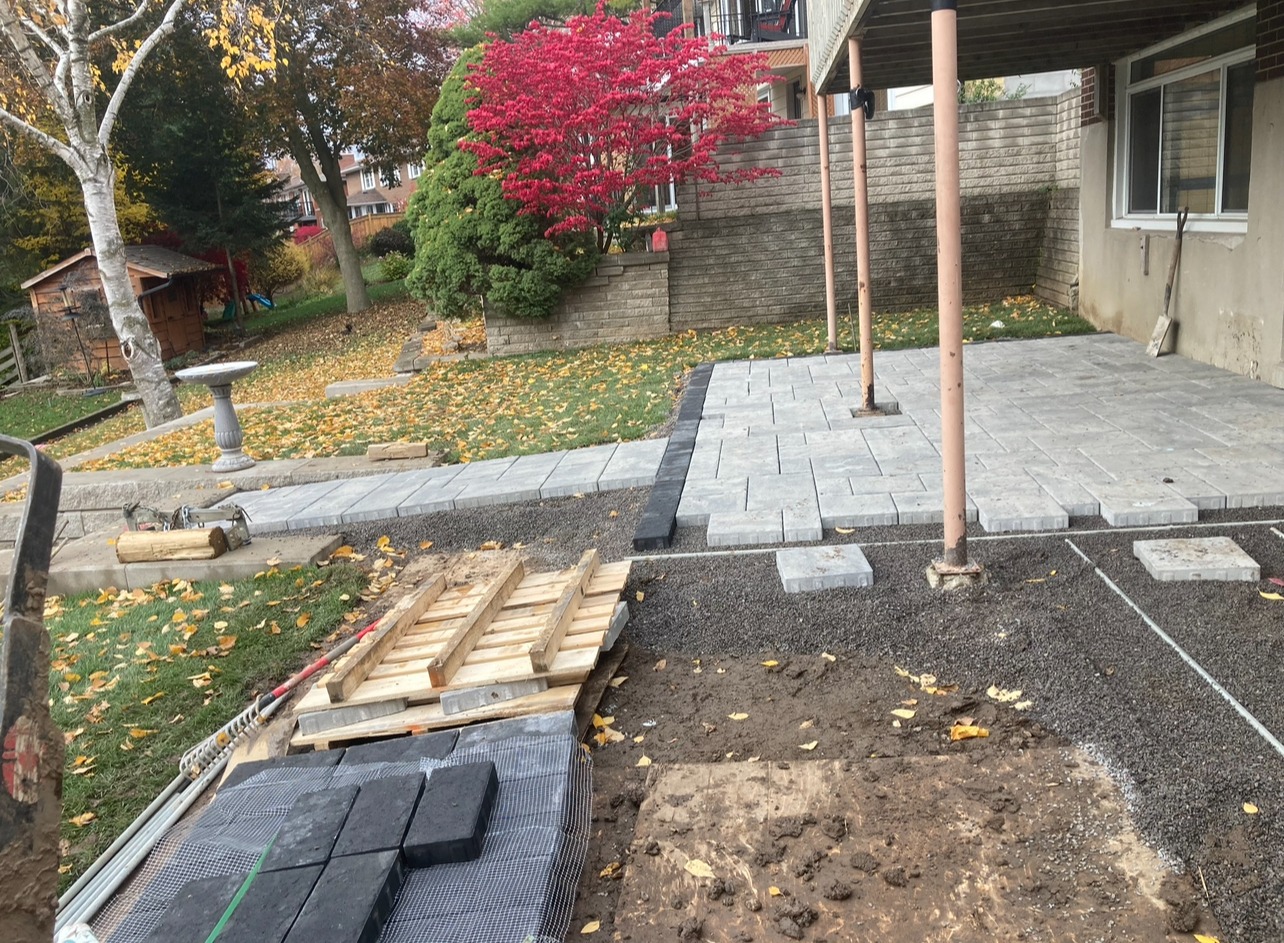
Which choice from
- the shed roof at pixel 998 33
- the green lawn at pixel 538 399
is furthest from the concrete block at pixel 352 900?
the green lawn at pixel 538 399

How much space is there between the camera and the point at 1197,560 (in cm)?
389

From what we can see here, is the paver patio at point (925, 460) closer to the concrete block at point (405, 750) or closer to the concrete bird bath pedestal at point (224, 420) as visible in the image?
the concrete bird bath pedestal at point (224, 420)

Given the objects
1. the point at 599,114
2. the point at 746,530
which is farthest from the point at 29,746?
the point at 599,114

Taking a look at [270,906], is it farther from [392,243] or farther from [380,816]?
[392,243]

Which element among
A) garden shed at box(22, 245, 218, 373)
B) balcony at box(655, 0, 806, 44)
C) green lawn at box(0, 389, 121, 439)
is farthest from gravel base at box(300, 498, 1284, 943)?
garden shed at box(22, 245, 218, 373)

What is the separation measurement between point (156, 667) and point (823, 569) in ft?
9.73

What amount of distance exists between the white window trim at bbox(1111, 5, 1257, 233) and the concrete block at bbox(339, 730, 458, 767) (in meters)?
6.61

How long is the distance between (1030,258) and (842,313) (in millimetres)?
2565

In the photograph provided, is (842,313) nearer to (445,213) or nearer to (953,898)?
(445,213)

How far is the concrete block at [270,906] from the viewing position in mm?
2229

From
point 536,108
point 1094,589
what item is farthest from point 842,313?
point 1094,589

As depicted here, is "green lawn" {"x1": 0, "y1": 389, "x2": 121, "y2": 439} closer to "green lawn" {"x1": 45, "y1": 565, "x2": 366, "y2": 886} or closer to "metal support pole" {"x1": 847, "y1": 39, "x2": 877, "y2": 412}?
"green lawn" {"x1": 45, "y1": 565, "x2": 366, "y2": 886}

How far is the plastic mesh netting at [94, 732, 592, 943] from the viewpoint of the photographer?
2320 millimetres

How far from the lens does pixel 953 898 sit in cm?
233
